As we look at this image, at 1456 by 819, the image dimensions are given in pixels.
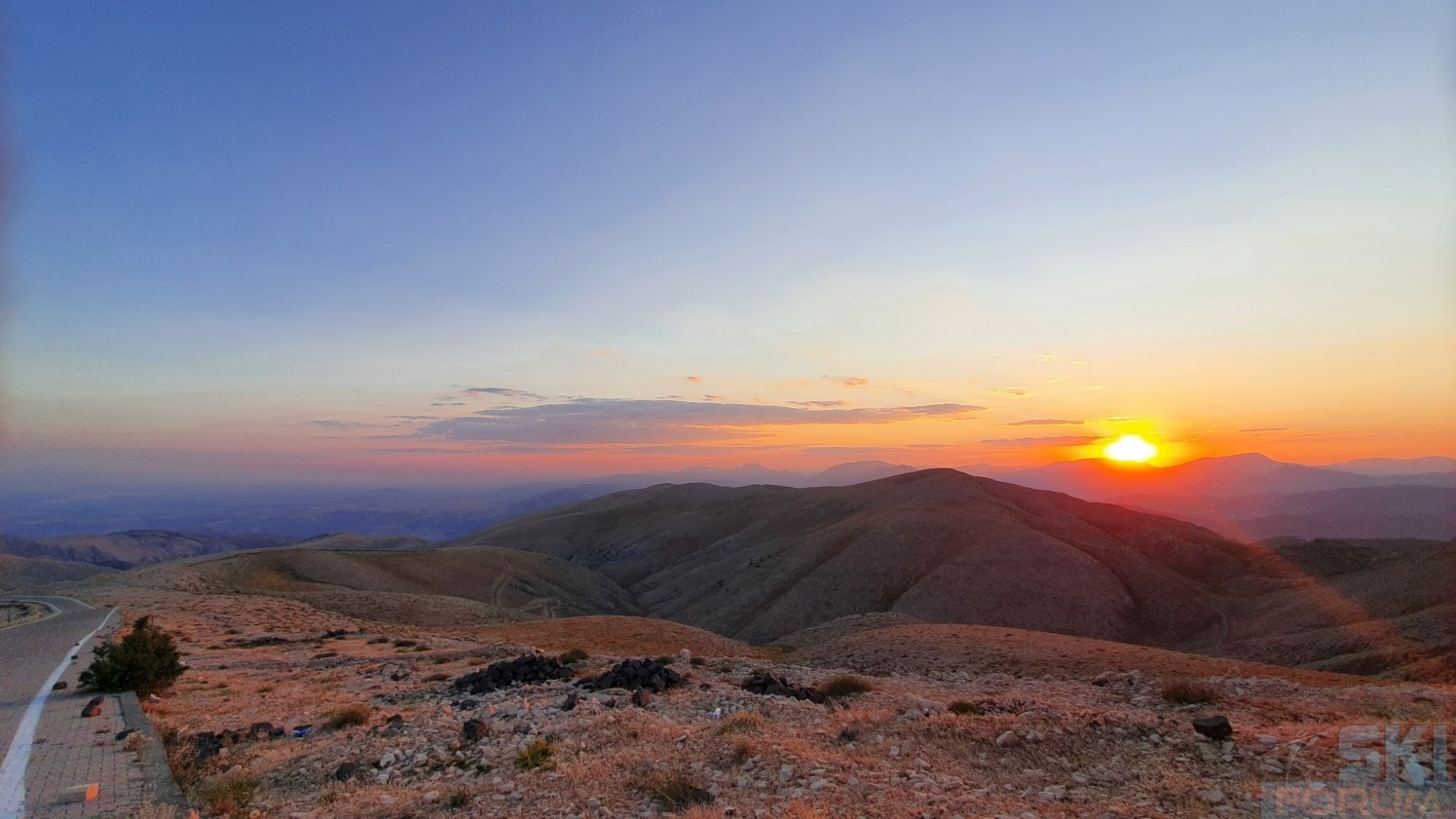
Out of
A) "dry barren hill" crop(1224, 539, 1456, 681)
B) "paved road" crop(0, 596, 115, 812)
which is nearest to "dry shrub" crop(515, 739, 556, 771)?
"paved road" crop(0, 596, 115, 812)

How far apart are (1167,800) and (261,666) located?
94.2 feet

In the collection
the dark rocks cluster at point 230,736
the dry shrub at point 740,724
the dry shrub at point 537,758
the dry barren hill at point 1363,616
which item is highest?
the dry shrub at point 537,758

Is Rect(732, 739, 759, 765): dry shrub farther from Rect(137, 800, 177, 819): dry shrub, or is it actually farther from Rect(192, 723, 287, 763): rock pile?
Rect(192, 723, 287, 763): rock pile

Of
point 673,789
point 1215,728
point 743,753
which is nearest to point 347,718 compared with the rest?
point 673,789

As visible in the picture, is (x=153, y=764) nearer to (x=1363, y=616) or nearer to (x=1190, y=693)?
(x=1190, y=693)

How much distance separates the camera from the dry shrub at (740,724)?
39.5 feet

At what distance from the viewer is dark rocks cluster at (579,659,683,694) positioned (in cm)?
1756

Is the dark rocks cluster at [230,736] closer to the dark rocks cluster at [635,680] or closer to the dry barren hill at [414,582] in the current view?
the dark rocks cluster at [635,680]

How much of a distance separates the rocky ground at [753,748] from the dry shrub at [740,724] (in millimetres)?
59

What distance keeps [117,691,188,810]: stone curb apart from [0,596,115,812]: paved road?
1.70 meters

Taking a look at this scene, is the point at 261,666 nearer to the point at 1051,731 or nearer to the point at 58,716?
the point at 58,716

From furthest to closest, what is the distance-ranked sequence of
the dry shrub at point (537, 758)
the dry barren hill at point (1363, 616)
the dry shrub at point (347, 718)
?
the dry barren hill at point (1363, 616) → the dry shrub at point (347, 718) → the dry shrub at point (537, 758)

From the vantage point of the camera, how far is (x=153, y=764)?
1127cm

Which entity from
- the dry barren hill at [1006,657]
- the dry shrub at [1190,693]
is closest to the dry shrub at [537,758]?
the dry shrub at [1190,693]
